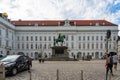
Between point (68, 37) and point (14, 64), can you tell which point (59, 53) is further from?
point (68, 37)

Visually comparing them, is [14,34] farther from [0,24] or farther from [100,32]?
[100,32]

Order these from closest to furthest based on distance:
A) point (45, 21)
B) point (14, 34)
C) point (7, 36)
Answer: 1. point (7, 36)
2. point (14, 34)
3. point (45, 21)

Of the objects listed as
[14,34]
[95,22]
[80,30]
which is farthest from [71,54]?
[14,34]

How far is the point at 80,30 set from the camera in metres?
103

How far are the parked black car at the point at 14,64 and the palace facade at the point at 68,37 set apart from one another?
8208 centimetres

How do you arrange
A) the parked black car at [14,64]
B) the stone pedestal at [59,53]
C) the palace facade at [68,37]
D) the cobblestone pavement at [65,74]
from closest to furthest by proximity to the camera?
the cobblestone pavement at [65,74] → the parked black car at [14,64] → the stone pedestal at [59,53] → the palace facade at [68,37]

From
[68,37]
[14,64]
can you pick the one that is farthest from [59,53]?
[68,37]

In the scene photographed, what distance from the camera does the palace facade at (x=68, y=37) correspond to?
103 meters

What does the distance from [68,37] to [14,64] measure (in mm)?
86508

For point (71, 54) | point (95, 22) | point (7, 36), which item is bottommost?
point (71, 54)

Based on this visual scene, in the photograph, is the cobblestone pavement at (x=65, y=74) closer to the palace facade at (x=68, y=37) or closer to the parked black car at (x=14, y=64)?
the parked black car at (x=14, y=64)

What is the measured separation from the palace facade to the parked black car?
82083 mm

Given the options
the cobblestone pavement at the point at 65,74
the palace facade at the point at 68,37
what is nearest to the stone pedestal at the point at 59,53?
the cobblestone pavement at the point at 65,74

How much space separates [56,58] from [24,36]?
5497cm
